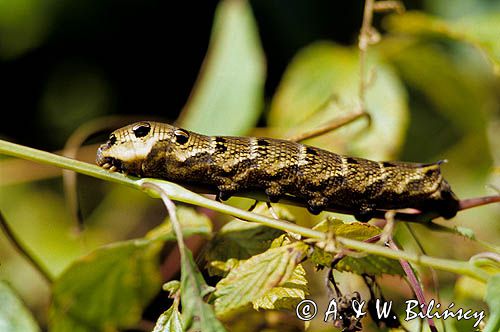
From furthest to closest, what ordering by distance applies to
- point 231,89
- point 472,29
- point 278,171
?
point 231,89 → point 472,29 → point 278,171

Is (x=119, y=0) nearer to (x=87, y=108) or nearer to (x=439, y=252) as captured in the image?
(x=87, y=108)

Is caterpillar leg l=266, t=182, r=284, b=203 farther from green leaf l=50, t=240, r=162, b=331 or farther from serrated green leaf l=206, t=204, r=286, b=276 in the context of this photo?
green leaf l=50, t=240, r=162, b=331

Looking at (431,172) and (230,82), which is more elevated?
(431,172)

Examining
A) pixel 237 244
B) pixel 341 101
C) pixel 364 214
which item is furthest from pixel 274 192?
pixel 341 101

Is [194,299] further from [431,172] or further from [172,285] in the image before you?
[431,172]

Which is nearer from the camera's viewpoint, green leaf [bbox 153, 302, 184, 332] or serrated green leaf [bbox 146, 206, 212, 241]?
green leaf [bbox 153, 302, 184, 332]

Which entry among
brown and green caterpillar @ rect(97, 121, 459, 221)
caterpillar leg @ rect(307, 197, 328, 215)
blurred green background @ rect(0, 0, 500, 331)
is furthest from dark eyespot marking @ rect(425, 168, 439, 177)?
caterpillar leg @ rect(307, 197, 328, 215)

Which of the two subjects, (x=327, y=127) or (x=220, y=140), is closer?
(x=220, y=140)
